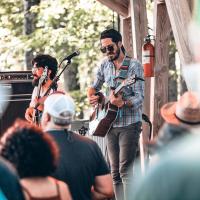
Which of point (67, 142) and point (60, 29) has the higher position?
point (60, 29)

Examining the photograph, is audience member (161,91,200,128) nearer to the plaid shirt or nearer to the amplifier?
the plaid shirt

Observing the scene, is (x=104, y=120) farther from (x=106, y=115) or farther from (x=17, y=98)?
(x=17, y=98)

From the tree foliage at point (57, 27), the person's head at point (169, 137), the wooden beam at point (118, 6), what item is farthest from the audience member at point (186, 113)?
the tree foliage at point (57, 27)

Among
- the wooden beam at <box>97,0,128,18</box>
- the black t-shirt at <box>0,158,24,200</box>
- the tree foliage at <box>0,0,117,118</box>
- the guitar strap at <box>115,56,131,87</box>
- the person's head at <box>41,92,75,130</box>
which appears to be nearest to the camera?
the black t-shirt at <box>0,158,24,200</box>

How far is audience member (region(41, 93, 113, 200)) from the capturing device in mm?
4312

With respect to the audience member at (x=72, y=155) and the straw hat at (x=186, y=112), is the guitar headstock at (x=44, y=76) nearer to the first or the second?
the audience member at (x=72, y=155)

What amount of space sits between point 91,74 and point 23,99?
10066mm

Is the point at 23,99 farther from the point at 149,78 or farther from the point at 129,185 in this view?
the point at 129,185

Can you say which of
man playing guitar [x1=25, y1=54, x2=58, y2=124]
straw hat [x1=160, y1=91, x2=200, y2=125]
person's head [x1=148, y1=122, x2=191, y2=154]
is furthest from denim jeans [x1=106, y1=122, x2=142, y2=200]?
person's head [x1=148, y1=122, x2=191, y2=154]

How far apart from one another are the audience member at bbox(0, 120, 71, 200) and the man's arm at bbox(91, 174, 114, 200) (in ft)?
1.85

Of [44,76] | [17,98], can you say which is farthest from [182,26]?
[17,98]

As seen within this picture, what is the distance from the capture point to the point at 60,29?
46.2ft

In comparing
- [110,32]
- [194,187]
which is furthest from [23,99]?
[194,187]

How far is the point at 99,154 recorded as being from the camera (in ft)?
14.5
